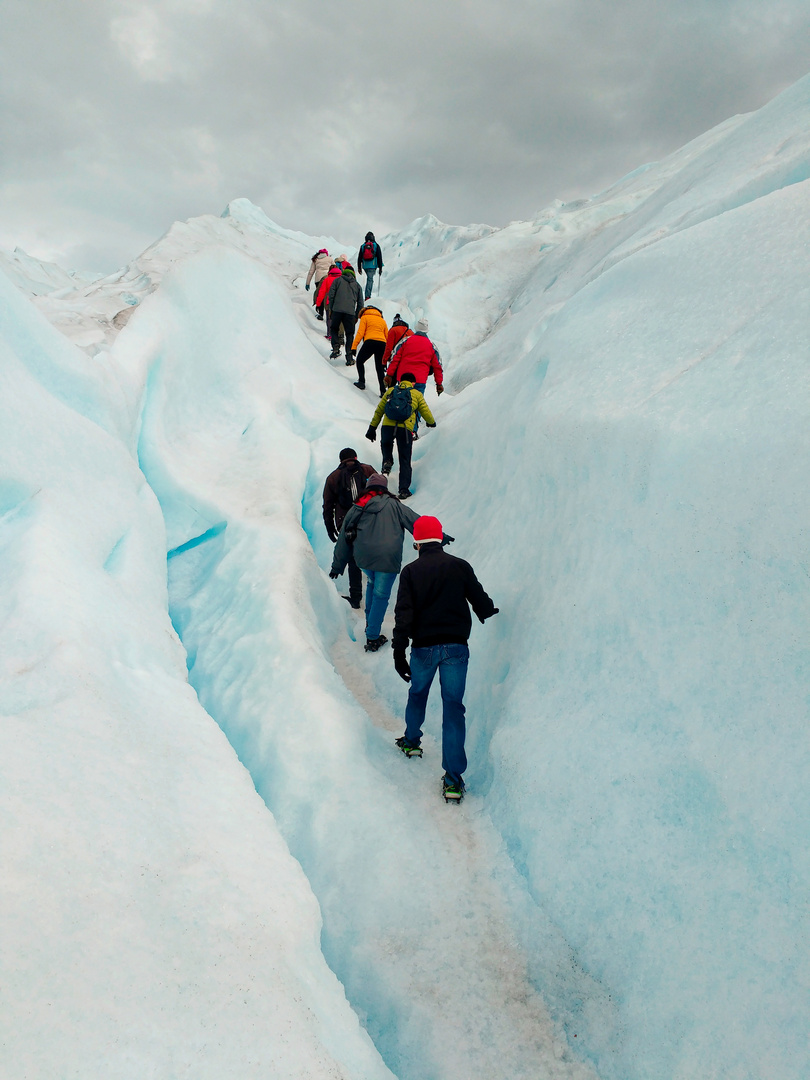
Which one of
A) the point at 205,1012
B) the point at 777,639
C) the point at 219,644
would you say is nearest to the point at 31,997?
the point at 205,1012

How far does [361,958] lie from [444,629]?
1809 mm

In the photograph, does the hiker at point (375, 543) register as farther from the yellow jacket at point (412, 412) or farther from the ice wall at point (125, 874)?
the yellow jacket at point (412, 412)

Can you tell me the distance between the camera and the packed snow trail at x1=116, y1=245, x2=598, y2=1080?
8.20ft

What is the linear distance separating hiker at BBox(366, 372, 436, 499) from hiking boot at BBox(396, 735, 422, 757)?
3.78 m

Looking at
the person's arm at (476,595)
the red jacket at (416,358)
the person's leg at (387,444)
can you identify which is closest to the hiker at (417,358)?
the red jacket at (416,358)

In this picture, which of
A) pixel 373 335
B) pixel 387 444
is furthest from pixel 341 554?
pixel 373 335

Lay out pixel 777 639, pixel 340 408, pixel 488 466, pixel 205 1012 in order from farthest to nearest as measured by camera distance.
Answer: pixel 340 408 → pixel 488 466 → pixel 777 639 → pixel 205 1012

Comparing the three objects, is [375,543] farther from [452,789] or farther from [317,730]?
[452,789]

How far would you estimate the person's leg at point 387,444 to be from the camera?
277 inches

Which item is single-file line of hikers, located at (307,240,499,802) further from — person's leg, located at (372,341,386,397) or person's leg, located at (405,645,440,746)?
person's leg, located at (372,341,386,397)

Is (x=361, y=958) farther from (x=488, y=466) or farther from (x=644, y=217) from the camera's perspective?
(x=644, y=217)

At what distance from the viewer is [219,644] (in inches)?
186

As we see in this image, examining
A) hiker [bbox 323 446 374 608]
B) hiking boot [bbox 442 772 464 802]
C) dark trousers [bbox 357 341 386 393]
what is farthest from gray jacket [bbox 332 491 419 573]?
dark trousers [bbox 357 341 386 393]

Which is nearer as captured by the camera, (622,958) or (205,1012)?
(205,1012)
